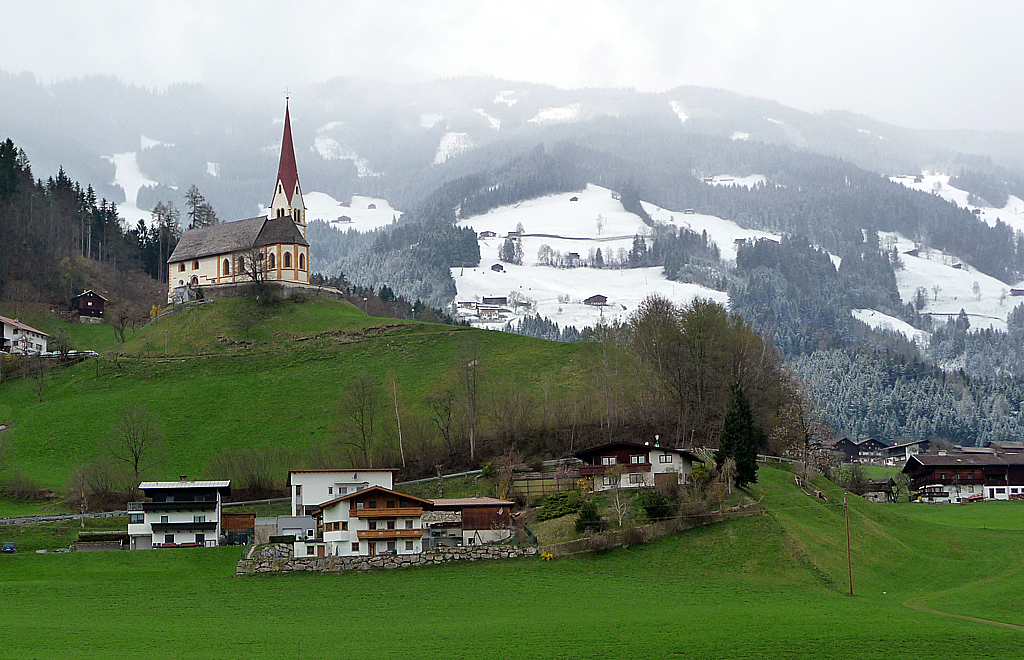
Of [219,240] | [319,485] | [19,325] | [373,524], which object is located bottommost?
[373,524]

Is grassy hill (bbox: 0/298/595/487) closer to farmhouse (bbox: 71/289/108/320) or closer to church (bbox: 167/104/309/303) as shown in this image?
church (bbox: 167/104/309/303)

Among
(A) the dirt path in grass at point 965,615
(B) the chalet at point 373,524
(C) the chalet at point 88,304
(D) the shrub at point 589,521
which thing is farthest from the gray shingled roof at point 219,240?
(A) the dirt path in grass at point 965,615

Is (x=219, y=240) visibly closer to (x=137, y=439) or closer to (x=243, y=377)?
(x=243, y=377)

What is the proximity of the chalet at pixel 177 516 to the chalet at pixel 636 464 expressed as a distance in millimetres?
23397

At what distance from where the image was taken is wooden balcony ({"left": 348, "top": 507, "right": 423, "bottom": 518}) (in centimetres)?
6050

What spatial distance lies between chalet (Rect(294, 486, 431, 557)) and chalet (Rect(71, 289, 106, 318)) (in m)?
82.4

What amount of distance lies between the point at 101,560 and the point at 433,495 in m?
21.5

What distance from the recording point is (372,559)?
57.7m

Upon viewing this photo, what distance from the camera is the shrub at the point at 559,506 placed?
6350cm

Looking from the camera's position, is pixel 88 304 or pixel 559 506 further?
pixel 88 304

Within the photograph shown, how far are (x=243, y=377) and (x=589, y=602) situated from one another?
62.1 m

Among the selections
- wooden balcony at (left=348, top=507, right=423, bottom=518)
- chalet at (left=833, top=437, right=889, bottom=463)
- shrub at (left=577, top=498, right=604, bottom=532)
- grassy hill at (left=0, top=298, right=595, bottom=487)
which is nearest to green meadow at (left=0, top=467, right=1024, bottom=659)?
shrub at (left=577, top=498, right=604, bottom=532)

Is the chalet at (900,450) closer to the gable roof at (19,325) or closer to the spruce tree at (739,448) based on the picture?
the spruce tree at (739,448)

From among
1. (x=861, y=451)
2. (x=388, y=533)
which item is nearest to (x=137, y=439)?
(x=388, y=533)
